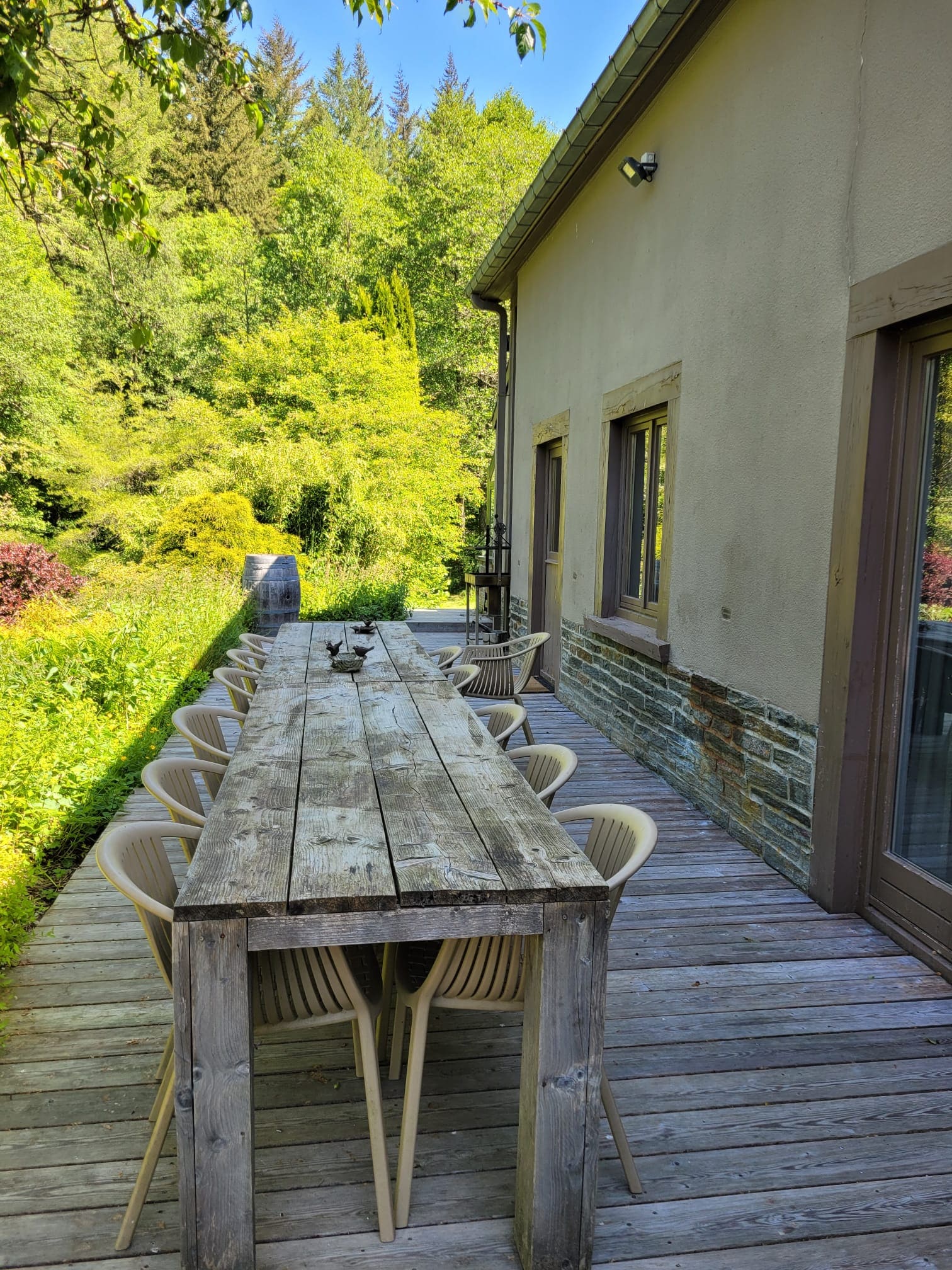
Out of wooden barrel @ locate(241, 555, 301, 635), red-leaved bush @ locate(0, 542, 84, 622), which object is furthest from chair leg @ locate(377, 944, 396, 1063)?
red-leaved bush @ locate(0, 542, 84, 622)

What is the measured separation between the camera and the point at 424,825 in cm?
198

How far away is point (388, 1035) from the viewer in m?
2.37

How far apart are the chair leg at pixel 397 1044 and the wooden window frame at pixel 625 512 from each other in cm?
288

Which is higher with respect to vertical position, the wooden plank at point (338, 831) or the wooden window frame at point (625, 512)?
A: the wooden window frame at point (625, 512)

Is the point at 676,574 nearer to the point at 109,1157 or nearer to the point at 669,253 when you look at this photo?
the point at 669,253

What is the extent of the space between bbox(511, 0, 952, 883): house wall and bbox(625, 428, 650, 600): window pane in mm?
460

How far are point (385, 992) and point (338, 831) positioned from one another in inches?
22.8

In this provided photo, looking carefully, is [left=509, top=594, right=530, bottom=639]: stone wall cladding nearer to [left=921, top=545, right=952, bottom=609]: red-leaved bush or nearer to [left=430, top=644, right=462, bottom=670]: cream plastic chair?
[left=430, top=644, right=462, bottom=670]: cream plastic chair

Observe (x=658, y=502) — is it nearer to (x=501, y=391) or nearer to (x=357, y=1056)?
(x=357, y=1056)

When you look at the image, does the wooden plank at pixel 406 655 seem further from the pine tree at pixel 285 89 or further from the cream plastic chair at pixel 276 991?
the pine tree at pixel 285 89

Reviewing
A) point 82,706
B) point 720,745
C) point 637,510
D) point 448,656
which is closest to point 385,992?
point 720,745

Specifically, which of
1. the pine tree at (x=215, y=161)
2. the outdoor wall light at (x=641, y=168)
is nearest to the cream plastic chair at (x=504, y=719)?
the outdoor wall light at (x=641, y=168)

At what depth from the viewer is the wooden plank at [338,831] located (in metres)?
1.57

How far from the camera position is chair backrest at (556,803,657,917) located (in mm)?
1889
